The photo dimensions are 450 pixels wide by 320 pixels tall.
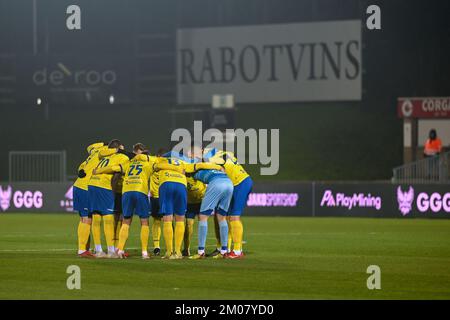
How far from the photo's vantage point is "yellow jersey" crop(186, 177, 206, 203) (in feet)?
66.5

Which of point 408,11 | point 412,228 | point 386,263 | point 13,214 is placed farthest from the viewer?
point 408,11

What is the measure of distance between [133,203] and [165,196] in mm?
711

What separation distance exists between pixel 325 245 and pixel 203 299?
30.9 ft

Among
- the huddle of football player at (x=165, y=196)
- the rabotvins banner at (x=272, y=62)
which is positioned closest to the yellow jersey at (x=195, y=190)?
the huddle of football player at (x=165, y=196)

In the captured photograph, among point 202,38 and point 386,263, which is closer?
point 386,263

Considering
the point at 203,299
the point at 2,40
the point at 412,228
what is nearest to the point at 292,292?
the point at 203,299

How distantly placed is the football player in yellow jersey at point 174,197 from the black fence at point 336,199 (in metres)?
14.9

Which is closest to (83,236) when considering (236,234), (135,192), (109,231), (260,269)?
(109,231)

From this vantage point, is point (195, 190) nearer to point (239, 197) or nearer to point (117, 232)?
point (239, 197)

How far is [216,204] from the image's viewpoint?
19281 mm

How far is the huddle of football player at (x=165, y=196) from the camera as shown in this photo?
19203mm

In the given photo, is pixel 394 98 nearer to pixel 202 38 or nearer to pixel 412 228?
pixel 202 38

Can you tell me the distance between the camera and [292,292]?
47.9 ft
